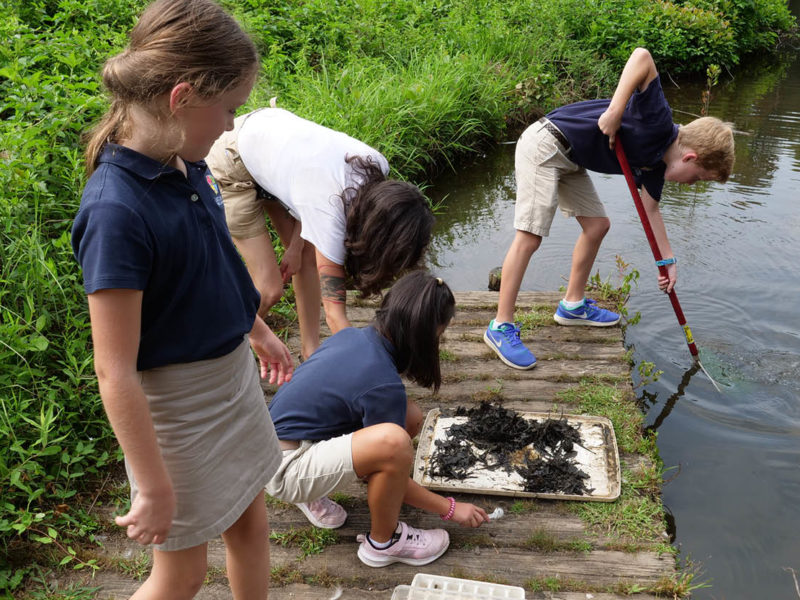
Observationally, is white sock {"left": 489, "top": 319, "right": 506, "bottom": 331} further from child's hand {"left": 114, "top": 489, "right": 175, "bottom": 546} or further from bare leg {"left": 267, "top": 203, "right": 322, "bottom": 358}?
child's hand {"left": 114, "top": 489, "right": 175, "bottom": 546}

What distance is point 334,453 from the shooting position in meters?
2.05

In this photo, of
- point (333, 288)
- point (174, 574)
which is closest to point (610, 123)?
point (333, 288)

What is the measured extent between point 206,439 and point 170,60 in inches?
31.3

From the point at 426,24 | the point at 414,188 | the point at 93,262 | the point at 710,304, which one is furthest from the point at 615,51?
the point at 93,262

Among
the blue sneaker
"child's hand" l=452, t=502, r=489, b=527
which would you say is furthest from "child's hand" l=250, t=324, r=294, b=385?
the blue sneaker

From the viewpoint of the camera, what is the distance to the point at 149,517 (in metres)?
1.27

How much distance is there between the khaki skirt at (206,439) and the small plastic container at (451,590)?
68 centimetres

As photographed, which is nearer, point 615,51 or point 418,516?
point 418,516

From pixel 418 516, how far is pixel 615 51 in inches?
338

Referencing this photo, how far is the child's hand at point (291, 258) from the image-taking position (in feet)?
9.45

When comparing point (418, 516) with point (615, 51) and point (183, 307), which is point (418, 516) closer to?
point (183, 307)

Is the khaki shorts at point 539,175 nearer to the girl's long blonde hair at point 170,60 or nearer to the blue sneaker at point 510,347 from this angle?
the blue sneaker at point 510,347

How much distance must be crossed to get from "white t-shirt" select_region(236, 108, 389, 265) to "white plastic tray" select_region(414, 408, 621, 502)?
885mm

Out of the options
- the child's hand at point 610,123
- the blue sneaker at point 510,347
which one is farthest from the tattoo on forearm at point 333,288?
the child's hand at point 610,123
